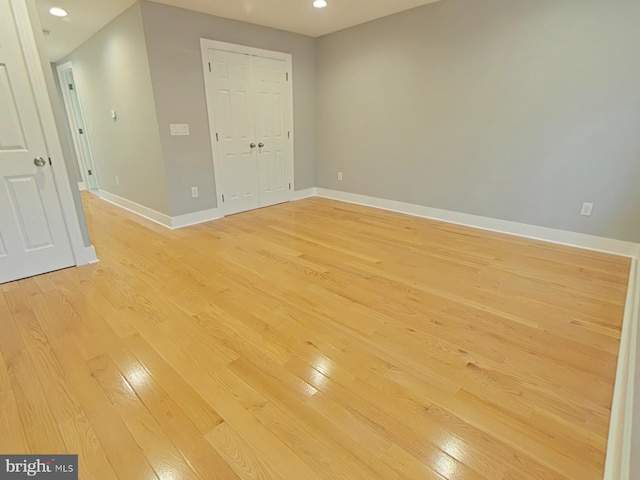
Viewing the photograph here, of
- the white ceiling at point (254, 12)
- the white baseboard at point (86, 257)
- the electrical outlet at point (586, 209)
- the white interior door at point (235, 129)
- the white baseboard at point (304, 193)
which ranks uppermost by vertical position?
the white ceiling at point (254, 12)

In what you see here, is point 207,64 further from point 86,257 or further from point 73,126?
point 73,126

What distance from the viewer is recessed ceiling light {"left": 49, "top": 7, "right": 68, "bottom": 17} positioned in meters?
3.47

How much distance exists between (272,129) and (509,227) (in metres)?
3.49

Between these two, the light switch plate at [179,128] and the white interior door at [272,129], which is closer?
the light switch plate at [179,128]

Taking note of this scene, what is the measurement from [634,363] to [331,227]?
116 inches

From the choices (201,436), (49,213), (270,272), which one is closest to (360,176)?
(270,272)

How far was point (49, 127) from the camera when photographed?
8.54 ft

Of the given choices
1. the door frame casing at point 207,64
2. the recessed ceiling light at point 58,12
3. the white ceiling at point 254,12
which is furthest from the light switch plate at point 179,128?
the recessed ceiling light at point 58,12

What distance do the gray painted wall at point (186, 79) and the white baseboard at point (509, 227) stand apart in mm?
2364

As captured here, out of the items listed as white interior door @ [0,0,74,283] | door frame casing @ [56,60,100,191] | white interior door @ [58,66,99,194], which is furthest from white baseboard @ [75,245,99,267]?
white interior door @ [58,66,99,194]

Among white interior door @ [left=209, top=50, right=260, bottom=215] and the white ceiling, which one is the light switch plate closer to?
white interior door @ [left=209, top=50, right=260, bottom=215]

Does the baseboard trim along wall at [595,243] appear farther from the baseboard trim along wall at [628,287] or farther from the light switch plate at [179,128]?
the light switch plate at [179,128]

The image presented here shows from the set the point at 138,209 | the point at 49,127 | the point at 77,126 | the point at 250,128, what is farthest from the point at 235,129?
the point at 77,126

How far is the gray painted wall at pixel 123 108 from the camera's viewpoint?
371 centimetres
